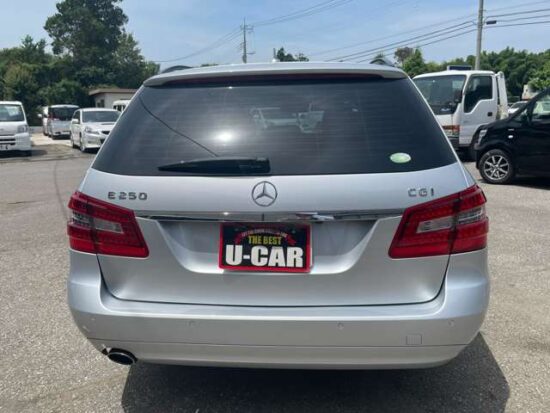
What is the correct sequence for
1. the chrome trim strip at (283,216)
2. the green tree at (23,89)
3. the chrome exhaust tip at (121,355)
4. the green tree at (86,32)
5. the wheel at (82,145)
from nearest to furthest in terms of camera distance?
the chrome trim strip at (283,216), the chrome exhaust tip at (121,355), the wheel at (82,145), the green tree at (23,89), the green tree at (86,32)

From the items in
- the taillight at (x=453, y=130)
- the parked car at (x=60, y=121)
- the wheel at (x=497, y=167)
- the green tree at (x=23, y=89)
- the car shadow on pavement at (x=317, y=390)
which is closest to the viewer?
the car shadow on pavement at (x=317, y=390)

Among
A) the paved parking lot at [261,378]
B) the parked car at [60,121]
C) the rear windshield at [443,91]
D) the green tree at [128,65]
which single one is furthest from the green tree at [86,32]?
the paved parking lot at [261,378]

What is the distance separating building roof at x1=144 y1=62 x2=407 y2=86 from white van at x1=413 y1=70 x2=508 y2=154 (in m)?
11.1

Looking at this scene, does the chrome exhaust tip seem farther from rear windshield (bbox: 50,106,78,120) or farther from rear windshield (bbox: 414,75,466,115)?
rear windshield (bbox: 50,106,78,120)

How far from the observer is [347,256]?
228 cm

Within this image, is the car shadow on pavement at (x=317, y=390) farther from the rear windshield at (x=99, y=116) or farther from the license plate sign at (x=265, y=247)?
the rear windshield at (x=99, y=116)

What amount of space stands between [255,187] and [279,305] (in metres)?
0.52

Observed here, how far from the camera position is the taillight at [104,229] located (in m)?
2.36

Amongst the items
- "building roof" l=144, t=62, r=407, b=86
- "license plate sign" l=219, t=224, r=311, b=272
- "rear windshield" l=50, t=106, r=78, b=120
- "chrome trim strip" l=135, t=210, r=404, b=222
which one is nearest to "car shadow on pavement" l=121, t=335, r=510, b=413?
"license plate sign" l=219, t=224, r=311, b=272

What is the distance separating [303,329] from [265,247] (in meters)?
0.38

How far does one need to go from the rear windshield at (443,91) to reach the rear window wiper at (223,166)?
469 inches

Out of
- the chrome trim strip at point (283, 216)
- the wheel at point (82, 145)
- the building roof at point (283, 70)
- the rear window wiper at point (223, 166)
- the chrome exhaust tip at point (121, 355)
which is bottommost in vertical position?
the wheel at point (82, 145)

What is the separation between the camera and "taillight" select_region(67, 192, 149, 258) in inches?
93.0

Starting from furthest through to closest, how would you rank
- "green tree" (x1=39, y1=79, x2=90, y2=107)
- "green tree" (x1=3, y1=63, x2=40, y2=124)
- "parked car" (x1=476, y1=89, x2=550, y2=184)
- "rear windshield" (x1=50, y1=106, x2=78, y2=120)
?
"green tree" (x1=39, y1=79, x2=90, y2=107)
"green tree" (x1=3, y1=63, x2=40, y2=124)
"rear windshield" (x1=50, y1=106, x2=78, y2=120)
"parked car" (x1=476, y1=89, x2=550, y2=184)
